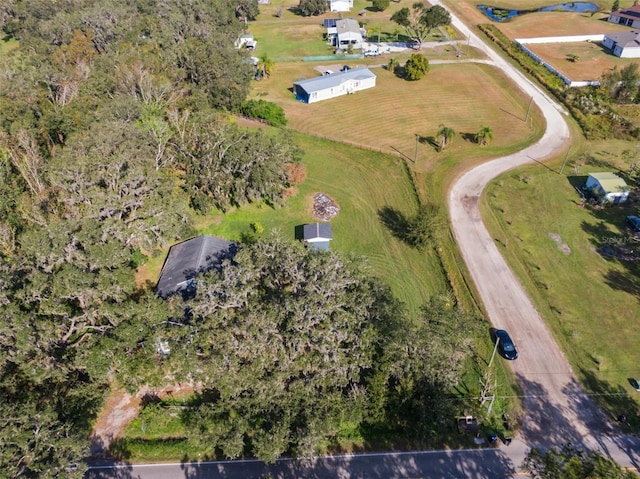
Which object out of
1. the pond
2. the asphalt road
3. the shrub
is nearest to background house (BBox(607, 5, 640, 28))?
the pond

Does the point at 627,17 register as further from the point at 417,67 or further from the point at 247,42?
the point at 247,42

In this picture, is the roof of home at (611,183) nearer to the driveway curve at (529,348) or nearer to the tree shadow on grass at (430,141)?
the driveway curve at (529,348)

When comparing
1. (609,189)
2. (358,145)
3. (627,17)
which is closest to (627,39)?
(627,17)

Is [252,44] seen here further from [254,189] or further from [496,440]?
[496,440]

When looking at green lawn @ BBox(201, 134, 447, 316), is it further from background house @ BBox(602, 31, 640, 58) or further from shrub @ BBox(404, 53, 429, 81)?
background house @ BBox(602, 31, 640, 58)

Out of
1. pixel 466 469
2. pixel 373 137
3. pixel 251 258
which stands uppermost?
pixel 251 258

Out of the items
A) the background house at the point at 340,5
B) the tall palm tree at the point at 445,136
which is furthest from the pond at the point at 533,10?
the tall palm tree at the point at 445,136

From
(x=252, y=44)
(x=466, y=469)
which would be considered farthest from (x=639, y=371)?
(x=252, y=44)
